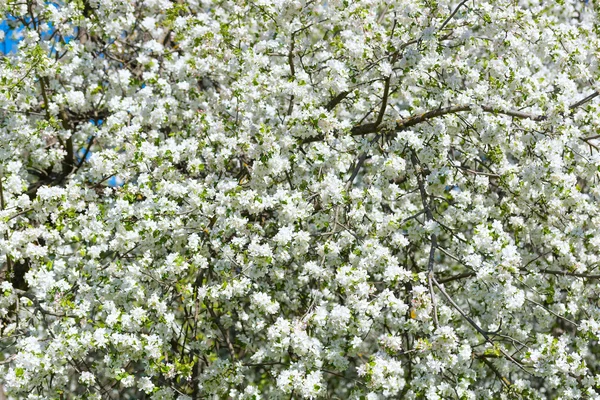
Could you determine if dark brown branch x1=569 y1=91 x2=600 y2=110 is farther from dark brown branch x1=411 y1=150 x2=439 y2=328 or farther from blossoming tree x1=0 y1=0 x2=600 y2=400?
dark brown branch x1=411 y1=150 x2=439 y2=328

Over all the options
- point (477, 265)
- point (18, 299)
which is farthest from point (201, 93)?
point (477, 265)

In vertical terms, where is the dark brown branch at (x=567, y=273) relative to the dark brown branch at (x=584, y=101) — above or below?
below

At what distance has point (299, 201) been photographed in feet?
18.0

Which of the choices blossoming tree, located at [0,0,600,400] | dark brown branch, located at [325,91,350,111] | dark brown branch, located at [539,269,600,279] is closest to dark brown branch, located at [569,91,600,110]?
blossoming tree, located at [0,0,600,400]

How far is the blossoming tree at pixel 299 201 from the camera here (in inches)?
205

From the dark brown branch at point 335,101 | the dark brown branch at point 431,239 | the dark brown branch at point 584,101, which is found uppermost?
the dark brown branch at point 584,101

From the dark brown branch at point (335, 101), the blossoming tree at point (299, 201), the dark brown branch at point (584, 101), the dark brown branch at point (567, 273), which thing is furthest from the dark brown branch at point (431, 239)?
the dark brown branch at point (584, 101)

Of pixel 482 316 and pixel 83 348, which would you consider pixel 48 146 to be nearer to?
pixel 83 348

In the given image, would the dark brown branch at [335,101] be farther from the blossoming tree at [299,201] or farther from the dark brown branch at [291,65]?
the dark brown branch at [291,65]

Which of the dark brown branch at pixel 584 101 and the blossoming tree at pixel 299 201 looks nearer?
the blossoming tree at pixel 299 201

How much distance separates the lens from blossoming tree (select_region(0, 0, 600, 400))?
521 cm

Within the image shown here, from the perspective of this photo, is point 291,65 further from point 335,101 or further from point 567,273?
point 567,273

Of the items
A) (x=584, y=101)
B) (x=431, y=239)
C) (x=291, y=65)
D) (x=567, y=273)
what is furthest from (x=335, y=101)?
(x=567, y=273)

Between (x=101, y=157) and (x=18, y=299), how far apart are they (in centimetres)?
127
